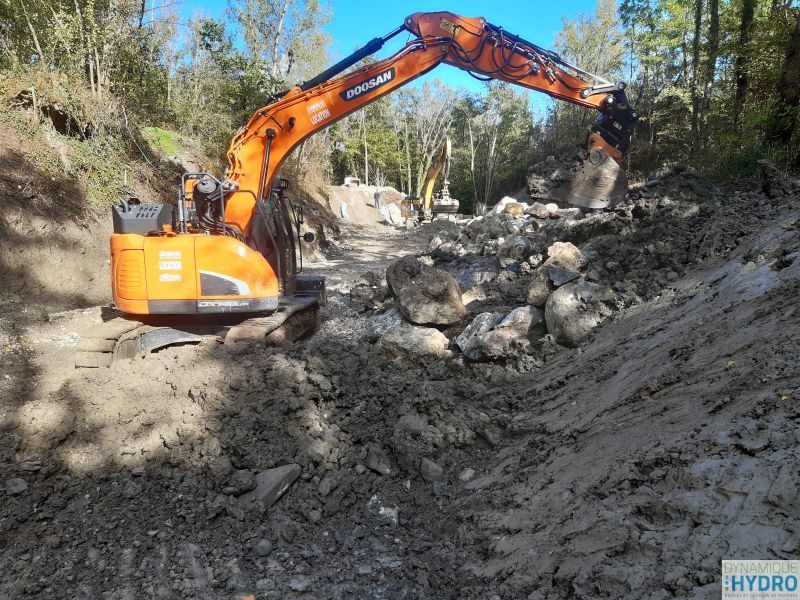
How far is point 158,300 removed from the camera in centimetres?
471

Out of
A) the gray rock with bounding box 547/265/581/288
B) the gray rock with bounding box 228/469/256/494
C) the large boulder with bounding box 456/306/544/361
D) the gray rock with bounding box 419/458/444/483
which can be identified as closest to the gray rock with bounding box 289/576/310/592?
the gray rock with bounding box 228/469/256/494

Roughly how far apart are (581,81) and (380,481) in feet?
26.3

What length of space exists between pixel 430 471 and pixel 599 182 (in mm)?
9093

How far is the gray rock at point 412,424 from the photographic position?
12.3 feet

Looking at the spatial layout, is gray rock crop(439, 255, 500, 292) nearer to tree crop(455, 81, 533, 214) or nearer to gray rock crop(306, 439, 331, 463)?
gray rock crop(306, 439, 331, 463)

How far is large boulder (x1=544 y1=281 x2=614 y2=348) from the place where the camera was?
16.4ft

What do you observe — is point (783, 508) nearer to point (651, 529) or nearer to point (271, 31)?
point (651, 529)

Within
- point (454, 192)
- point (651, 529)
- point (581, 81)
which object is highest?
point (454, 192)

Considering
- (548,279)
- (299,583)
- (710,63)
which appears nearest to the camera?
(299,583)

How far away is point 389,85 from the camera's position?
21.5 feet

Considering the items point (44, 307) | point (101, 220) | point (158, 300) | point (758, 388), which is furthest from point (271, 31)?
point (758, 388)

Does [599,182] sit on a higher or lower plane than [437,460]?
higher

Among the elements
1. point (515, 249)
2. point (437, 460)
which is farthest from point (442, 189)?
point (437, 460)

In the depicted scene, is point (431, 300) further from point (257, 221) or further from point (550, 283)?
point (257, 221)
